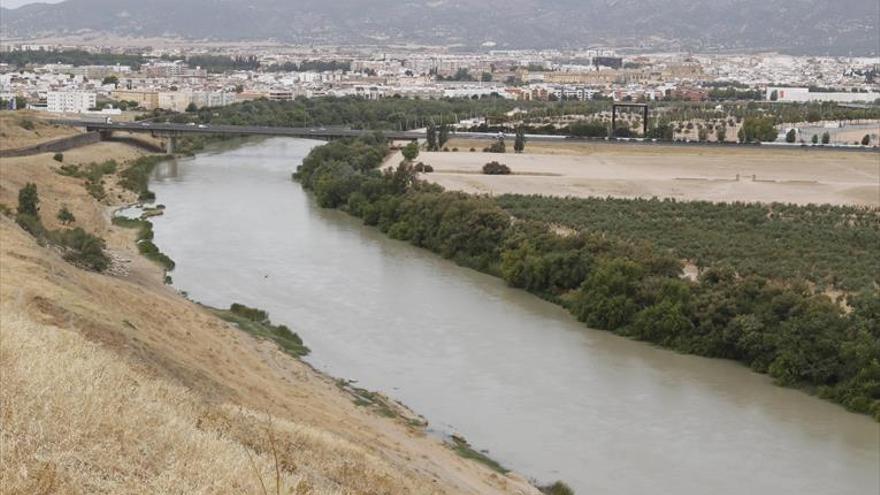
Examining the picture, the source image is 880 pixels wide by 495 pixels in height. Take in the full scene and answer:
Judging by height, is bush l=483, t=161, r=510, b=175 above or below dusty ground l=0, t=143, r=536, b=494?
below

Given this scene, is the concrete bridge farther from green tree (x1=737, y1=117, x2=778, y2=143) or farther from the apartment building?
the apartment building

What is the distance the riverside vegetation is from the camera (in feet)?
40.9

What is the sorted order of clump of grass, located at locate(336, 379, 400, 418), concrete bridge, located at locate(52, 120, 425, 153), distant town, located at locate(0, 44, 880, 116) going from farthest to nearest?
distant town, located at locate(0, 44, 880, 116) → concrete bridge, located at locate(52, 120, 425, 153) → clump of grass, located at locate(336, 379, 400, 418)

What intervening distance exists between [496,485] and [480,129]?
29.8m

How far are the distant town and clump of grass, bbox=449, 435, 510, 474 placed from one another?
125 ft

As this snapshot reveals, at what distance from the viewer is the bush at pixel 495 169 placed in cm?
2792

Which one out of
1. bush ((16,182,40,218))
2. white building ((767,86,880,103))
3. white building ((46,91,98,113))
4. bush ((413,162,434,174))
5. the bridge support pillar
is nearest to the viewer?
bush ((16,182,40,218))

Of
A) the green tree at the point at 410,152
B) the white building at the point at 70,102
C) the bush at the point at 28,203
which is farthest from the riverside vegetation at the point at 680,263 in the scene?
the white building at the point at 70,102

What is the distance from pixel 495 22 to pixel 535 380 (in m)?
151

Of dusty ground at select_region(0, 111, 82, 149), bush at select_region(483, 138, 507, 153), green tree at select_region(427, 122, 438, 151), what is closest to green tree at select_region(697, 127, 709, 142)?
bush at select_region(483, 138, 507, 153)

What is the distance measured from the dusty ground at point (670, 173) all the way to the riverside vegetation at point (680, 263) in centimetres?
248

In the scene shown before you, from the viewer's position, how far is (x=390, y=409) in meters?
10.6

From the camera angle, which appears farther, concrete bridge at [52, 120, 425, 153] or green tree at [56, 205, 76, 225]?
concrete bridge at [52, 120, 425, 153]

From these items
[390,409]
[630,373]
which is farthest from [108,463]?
[630,373]
